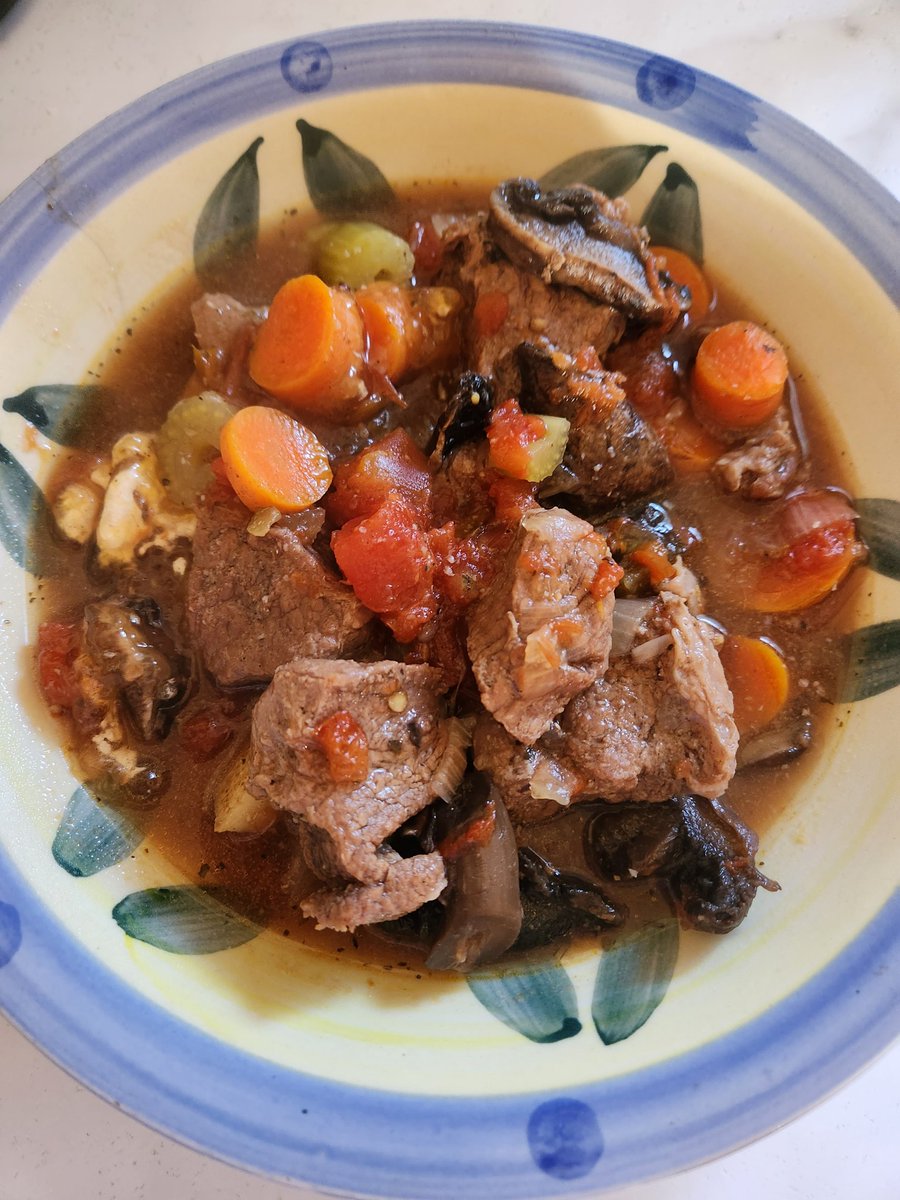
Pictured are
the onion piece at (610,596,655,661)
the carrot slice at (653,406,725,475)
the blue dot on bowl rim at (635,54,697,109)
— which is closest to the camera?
the onion piece at (610,596,655,661)

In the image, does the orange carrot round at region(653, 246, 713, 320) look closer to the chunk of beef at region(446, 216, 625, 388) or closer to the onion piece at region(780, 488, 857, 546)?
the chunk of beef at region(446, 216, 625, 388)

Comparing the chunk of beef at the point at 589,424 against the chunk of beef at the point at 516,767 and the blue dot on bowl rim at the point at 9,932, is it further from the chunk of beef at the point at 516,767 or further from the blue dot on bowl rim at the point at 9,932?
the blue dot on bowl rim at the point at 9,932

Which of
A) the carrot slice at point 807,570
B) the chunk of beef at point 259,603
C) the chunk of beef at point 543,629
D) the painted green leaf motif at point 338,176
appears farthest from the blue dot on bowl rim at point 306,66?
the carrot slice at point 807,570

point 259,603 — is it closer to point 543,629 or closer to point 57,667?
point 57,667

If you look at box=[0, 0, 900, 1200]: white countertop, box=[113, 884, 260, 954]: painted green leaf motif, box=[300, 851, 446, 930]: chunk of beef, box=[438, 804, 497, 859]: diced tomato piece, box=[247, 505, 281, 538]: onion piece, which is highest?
box=[0, 0, 900, 1200]: white countertop

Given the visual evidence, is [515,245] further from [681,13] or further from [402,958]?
[402,958]

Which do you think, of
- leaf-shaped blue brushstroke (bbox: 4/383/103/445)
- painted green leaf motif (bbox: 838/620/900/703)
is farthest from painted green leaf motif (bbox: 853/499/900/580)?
leaf-shaped blue brushstroke (bbox: 4/383/103/445)

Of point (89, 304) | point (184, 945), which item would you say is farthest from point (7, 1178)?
point (89, 304)
